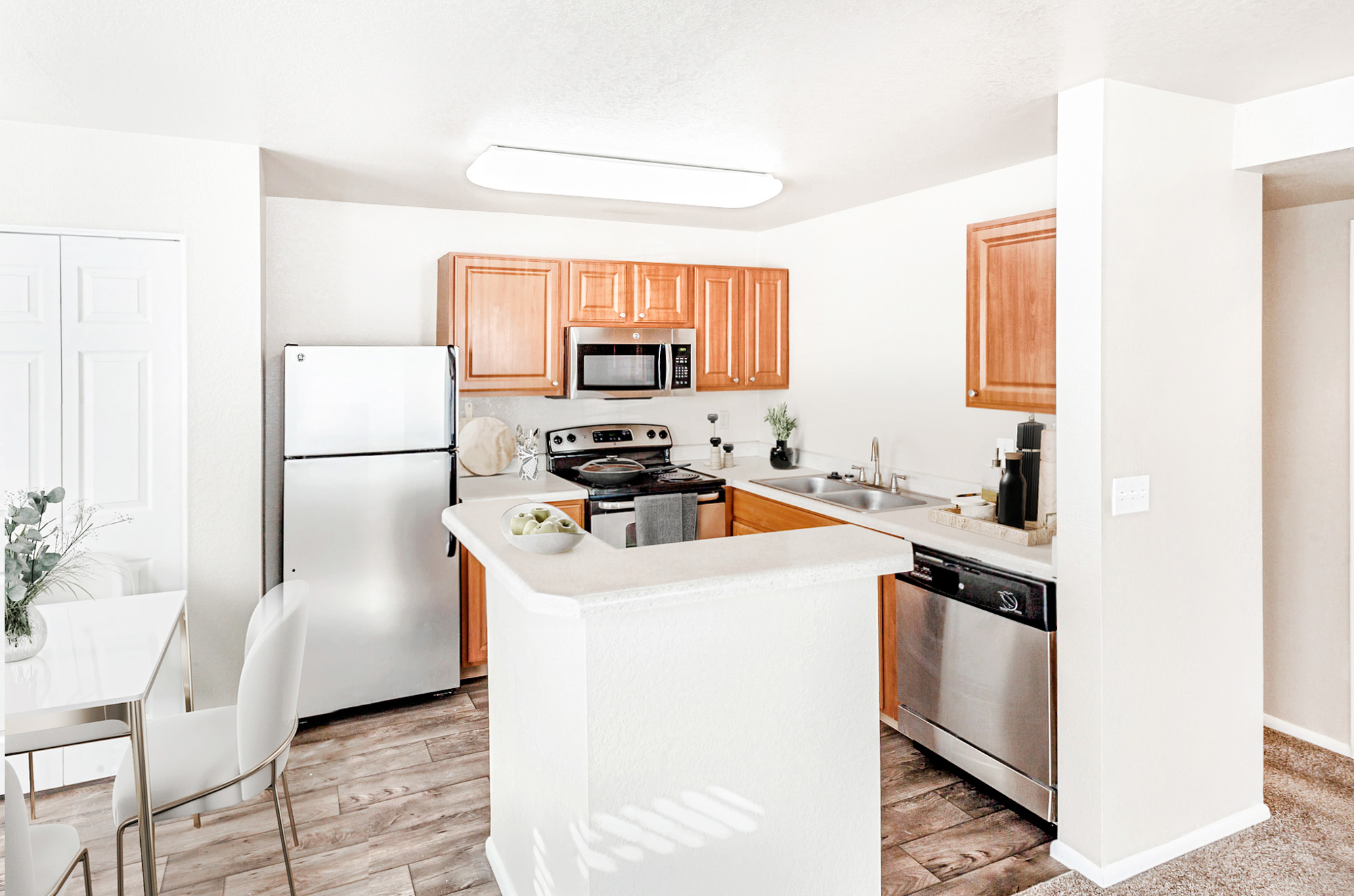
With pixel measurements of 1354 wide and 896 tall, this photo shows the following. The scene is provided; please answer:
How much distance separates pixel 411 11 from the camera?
1.98 meters

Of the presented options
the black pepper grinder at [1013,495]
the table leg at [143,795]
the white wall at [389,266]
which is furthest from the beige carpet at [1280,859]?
the white wall at [389,266]

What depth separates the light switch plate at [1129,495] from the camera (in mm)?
2461

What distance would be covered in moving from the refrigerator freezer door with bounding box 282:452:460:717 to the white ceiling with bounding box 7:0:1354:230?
1291 millimetres

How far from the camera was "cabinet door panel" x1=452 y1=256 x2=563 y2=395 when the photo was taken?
405cm

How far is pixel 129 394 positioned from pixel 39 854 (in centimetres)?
178

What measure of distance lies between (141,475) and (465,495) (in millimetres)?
1320

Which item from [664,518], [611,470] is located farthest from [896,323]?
[611,470]

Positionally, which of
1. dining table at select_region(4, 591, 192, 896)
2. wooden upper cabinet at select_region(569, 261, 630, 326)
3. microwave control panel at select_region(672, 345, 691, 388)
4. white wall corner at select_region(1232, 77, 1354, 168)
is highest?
white wall corner at select_region(1232, 77, 1354, 168)

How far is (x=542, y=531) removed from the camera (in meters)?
2.04

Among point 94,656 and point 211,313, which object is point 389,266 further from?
point 94,656

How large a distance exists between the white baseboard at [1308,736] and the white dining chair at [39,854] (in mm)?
4053

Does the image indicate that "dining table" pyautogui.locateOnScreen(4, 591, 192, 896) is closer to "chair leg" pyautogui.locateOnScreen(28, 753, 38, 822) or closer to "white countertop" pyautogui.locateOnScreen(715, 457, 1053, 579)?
"chair leg" pyautogui.locateOnScreen(28, 753, 38, 822)

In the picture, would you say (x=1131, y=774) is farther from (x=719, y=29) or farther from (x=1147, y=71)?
(x=719, y=29)

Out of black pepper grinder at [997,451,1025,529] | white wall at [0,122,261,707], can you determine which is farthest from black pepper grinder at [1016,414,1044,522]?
white wall at [0,122,261,707]
